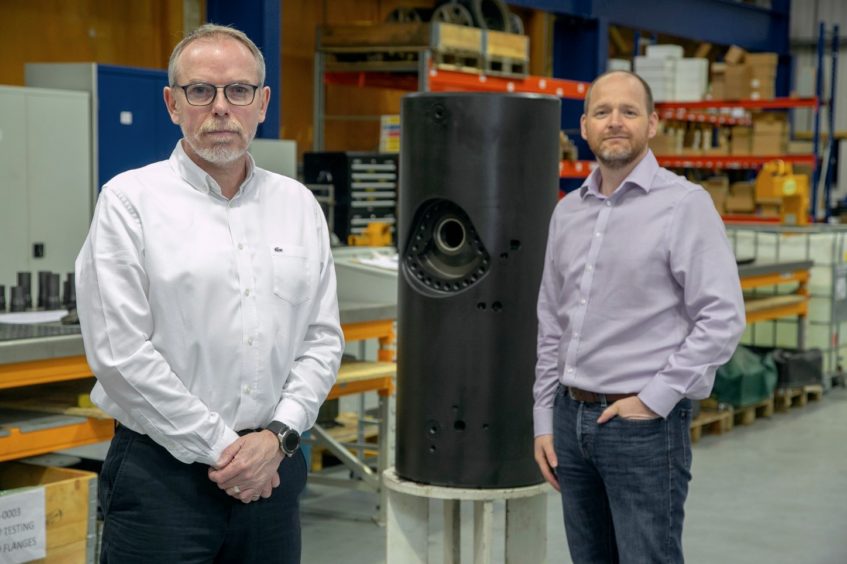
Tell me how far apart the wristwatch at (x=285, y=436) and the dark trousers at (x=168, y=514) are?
10cm

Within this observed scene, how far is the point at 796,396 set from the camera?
8.27 m

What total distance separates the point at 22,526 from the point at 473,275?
1511 mm

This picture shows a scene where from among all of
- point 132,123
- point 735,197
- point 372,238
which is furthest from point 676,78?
point 132,123

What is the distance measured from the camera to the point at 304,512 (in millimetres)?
5289

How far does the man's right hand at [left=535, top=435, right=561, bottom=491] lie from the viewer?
110 inches

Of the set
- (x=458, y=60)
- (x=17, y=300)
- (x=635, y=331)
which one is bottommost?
(x=17, y=300)

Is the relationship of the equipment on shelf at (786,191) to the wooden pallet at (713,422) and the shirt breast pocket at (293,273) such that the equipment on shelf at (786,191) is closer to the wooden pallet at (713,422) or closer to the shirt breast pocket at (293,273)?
the wooden pallet at (713,422)

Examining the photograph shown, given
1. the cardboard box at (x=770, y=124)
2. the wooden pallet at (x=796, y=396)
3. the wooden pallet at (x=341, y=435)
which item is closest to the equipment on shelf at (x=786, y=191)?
the cardboard box at (x=770, y=124)

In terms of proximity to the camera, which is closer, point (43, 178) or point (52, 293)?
point (52, 293)

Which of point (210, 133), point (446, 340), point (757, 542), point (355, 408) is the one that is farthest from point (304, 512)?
point (210, 133)

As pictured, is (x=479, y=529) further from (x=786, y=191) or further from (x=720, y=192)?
(x=720, y=192)

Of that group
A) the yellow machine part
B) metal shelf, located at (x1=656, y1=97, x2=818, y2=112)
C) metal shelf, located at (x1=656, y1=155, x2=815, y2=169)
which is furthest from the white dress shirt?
metal shelf, located at (x1=656, y1=155, x2=815, y2=169)

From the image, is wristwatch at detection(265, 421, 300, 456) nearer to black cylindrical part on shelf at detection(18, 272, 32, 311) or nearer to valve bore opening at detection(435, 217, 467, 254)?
valve bore opening at detection(435, 217, 467, 254)

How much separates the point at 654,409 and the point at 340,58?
6983 millimetres
